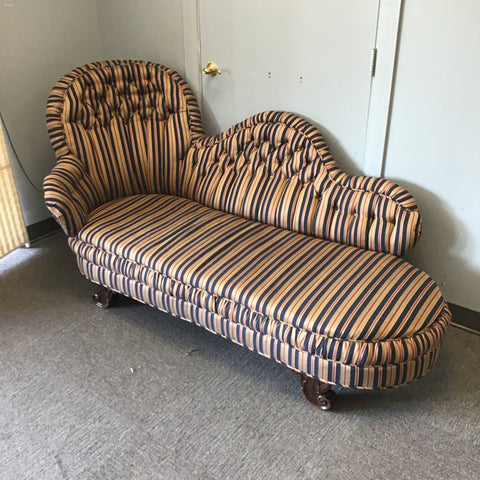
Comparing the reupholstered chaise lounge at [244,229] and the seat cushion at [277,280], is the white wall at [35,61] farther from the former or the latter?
the seat cushion at [277,280]

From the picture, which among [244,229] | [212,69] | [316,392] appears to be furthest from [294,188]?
[316,392]

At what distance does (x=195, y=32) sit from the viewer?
2510 mm

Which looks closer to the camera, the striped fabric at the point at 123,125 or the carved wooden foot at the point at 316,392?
the carved wooden foot at the point at 316,392

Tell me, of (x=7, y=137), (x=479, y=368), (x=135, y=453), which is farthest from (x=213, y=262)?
(x=7, y=137)

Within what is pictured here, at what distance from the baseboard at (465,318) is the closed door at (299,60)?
29.4 inches

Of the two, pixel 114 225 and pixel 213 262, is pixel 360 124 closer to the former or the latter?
pixel 213 262

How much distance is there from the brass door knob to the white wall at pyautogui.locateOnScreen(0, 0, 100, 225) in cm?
88

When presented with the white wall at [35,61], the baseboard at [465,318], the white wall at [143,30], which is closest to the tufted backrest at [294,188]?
the baseboard at [465,318]

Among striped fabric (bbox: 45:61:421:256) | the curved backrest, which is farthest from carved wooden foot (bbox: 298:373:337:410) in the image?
the curved backrest

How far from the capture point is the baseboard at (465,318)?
2141 mm

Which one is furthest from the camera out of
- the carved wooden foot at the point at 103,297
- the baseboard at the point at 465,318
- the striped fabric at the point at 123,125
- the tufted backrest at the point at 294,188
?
the striped fabric at the point at 123,125

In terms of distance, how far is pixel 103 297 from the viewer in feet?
7.64

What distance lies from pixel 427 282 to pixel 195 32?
166cm

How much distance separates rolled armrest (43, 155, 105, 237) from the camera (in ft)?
7.06
